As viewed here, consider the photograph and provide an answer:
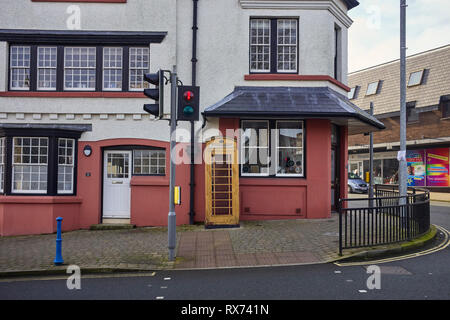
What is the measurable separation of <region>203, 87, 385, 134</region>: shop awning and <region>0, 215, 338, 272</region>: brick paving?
11.0ft

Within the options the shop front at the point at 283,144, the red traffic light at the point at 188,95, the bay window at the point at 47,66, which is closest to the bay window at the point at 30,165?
the bay window at the point at 47,66

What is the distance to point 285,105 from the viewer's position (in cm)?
1157

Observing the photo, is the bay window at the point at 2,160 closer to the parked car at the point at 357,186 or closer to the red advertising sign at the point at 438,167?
the parked car at the point at 357,186

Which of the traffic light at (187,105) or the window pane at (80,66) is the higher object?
the window pane at (80,66)

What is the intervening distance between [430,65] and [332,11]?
19.8 metres

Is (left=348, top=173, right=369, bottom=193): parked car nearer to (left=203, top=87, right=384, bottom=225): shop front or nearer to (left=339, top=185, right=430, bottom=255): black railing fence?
(left=203, top=87, right=384, bottom=225): shop front

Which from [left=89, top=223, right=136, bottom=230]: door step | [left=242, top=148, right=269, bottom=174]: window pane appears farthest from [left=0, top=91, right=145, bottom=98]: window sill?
[left=89, top=223, right=136, bottom=230]: door step

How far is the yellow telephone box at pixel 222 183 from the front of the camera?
11016 mm

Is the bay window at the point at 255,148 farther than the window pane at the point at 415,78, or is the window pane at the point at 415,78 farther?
the window pane at the point at 415,78

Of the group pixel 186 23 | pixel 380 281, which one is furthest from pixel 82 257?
pixel 186 23

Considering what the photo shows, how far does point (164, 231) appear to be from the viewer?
438 inches

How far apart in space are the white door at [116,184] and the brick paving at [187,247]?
3.22 feet

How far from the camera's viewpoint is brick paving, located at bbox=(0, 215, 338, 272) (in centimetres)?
753

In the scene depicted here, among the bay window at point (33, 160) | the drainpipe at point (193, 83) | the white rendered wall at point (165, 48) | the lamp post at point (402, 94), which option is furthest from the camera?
the white rendered wall at point (165, 48)
